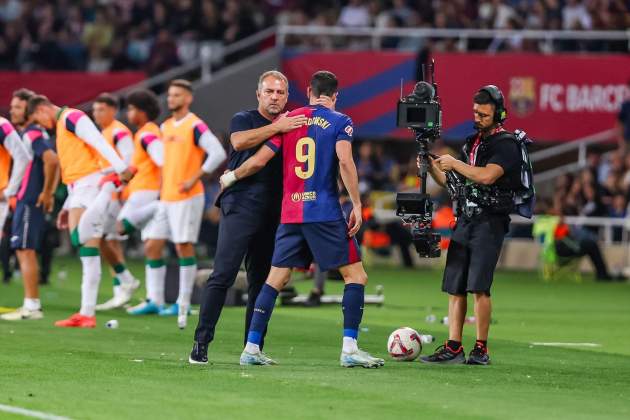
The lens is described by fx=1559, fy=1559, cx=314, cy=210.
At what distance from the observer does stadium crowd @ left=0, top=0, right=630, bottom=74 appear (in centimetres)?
3039

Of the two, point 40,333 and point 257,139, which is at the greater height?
point 257,139

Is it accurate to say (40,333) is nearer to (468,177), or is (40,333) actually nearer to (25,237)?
(25,237)

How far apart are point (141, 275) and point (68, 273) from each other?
1.24 meters

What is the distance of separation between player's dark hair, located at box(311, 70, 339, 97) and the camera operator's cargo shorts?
1869 mm

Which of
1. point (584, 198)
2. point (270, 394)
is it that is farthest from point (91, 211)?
point (584, 198)

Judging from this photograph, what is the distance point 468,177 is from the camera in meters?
13.0

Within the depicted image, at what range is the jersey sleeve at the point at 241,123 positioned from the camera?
12.4 meters

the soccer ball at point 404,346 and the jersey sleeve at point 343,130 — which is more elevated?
the jersey sleeve at point 343,130

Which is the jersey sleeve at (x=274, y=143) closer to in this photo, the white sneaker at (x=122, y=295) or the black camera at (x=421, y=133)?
the black camera at (x=421, y=133)

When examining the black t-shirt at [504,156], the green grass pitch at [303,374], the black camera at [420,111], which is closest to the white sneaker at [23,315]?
the green grass pitch at [303,374]

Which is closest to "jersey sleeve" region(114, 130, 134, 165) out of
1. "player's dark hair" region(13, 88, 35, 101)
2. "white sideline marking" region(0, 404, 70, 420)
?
"player's dark hair" region(13, 88, 35, 101)

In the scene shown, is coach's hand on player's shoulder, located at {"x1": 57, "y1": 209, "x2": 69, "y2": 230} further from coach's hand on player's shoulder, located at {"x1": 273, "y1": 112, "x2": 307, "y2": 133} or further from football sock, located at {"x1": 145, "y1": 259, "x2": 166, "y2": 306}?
coach's hand on player's shoulder, located at {"x1": 273, "y1": 112, "x2": 307, "y2": 133}

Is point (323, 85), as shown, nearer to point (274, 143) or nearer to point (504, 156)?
point (274, 143)

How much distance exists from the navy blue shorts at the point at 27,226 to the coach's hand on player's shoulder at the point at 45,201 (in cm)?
7
